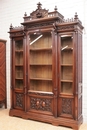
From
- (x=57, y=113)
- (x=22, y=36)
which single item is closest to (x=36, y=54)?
(x=22, y=36)

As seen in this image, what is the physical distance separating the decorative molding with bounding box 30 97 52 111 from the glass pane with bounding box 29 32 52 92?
255 millimetres

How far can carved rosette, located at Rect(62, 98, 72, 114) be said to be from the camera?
323cm

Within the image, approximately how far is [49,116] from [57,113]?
0.20 m

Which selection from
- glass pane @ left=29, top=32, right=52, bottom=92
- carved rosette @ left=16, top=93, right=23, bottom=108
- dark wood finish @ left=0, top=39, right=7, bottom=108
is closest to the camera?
glass pane @ left=29, top=32, right=52, bottom=92

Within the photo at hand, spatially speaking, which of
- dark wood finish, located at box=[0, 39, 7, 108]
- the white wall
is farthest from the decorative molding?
dark wood finish, located at box=[0, 39, 7, 108]

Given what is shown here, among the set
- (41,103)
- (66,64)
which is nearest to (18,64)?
(41,103)

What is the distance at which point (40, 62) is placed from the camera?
3807 mm

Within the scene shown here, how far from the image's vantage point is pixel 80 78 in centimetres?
337

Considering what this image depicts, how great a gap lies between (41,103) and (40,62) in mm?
993

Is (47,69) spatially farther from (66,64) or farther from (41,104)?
(41,104)

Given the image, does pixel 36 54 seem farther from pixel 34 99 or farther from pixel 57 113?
pixel 57 113

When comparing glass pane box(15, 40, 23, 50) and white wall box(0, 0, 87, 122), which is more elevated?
white wall box(0, 0, 87, 122)

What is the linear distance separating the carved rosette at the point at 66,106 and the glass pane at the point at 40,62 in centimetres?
47

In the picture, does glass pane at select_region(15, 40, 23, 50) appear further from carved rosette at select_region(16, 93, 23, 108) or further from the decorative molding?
the decorative molding
